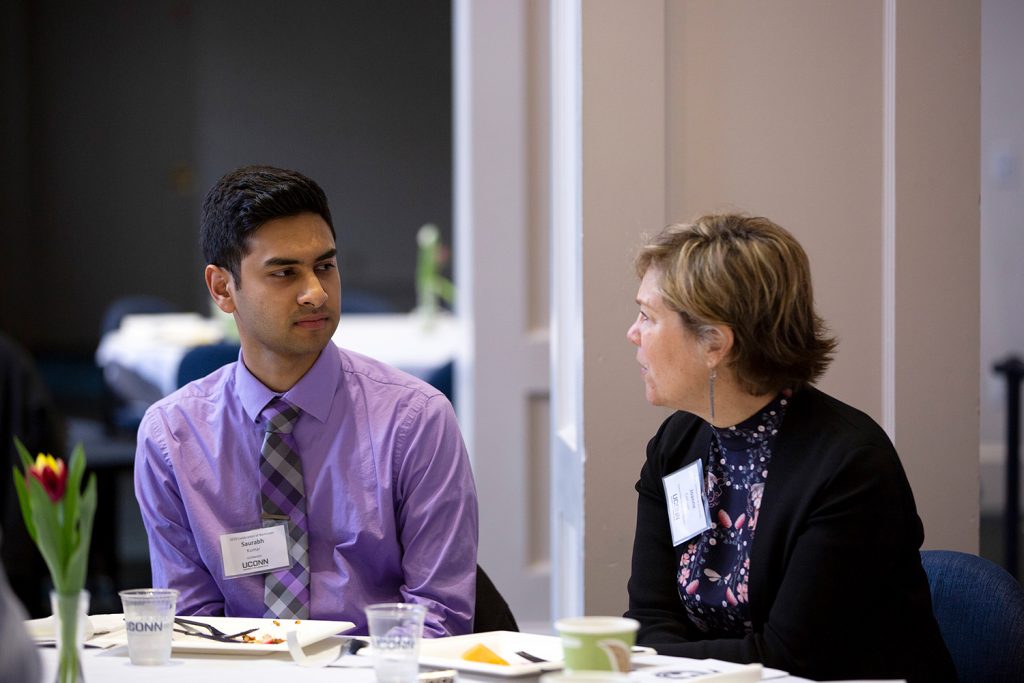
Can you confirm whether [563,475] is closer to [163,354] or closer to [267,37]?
[163,354]

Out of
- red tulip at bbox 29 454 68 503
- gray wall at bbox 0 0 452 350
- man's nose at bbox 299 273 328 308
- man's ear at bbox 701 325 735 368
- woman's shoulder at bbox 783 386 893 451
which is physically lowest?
woman's shoulder at bbox 783 386 893 451

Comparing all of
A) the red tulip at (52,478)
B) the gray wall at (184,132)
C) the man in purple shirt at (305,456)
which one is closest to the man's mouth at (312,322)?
the man in purple shirt at (305,456)

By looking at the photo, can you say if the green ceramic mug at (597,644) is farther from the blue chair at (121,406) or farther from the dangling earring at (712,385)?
the blue chair at (121,406)

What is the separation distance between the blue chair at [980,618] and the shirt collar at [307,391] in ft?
3.48

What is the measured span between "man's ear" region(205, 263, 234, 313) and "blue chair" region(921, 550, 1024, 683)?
4.29 ft

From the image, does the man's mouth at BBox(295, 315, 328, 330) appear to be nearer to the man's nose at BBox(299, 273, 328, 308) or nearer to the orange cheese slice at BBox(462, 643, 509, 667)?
the man's nose at BBox(299, 273, 328, 308)

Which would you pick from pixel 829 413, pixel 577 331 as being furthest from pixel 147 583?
pixel 829 413

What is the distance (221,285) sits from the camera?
217cm

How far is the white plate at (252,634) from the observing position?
4.93 ft

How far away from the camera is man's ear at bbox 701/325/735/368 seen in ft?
5.87

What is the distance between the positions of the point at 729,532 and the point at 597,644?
64 cm

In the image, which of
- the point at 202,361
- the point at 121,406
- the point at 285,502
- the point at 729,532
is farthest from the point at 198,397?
the point at 121,406

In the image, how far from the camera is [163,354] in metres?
5.32

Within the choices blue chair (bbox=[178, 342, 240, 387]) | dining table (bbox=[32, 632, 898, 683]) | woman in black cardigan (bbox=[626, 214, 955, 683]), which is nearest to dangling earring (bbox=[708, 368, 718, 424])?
woman in black cardigan (bbox=[626, 214, 955, 683])
